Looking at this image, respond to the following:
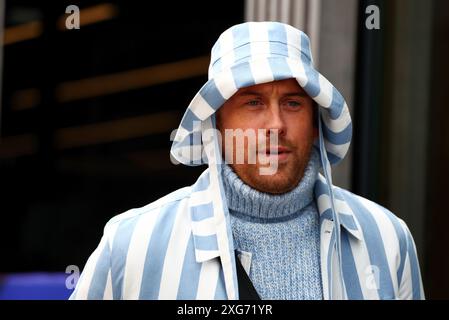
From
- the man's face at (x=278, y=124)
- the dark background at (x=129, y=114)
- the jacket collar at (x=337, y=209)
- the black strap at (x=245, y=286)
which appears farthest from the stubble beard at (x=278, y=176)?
the dark background at (x=129, y=114)

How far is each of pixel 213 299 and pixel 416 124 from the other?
8.13 feet

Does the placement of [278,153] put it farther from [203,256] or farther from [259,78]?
[203,256]

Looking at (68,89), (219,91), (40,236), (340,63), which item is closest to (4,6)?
(68,89)

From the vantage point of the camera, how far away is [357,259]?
2602mm

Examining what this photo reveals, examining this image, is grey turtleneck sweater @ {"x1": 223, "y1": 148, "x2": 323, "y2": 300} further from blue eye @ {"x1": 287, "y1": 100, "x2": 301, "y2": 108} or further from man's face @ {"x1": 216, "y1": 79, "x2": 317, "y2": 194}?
blue eye @ {"x1": 287, "y1": 100, "x2": 301, "y2": 108}

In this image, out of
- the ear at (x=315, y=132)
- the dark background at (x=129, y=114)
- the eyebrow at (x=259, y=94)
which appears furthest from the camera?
the dark background at (x=129, y=114)

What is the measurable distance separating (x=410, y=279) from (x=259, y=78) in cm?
72

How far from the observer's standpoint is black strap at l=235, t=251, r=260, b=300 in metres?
2.46

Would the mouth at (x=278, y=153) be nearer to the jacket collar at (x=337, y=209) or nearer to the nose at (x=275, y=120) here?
the nose at (x=275, y=120)

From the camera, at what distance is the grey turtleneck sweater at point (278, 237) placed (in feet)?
8.34

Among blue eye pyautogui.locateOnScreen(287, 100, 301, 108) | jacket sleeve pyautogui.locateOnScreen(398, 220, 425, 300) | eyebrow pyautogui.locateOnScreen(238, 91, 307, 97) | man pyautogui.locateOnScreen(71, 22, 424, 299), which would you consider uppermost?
eyebrow pyautogui.locateOnScreen(238, 91, 307, 97)

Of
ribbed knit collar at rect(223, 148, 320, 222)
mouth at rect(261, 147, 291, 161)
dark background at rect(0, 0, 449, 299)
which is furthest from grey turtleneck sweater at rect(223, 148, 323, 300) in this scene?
dark background at rect(0, 0, 449, 299)

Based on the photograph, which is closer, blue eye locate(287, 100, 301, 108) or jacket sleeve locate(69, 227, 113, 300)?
jacket sleeve locate(69, 227, 113, 300)

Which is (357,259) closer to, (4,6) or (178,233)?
(178,233)
